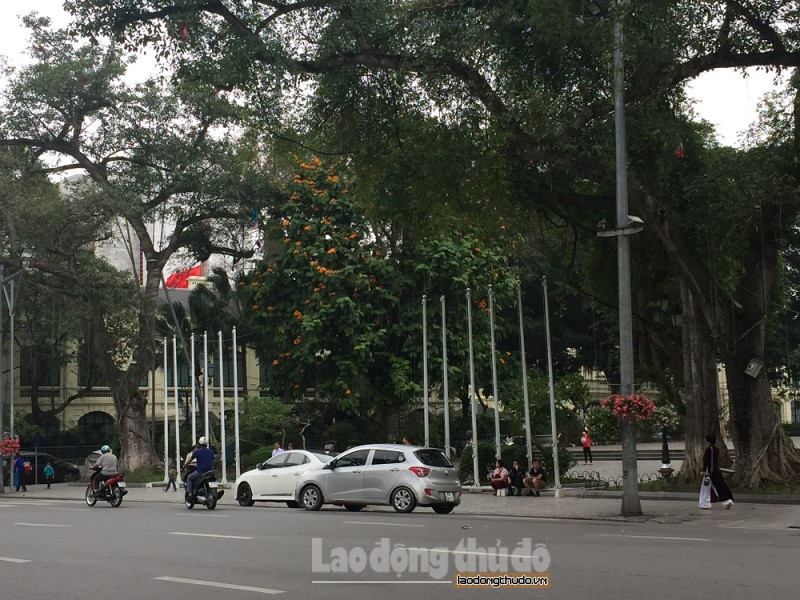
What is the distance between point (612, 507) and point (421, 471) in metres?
4.21

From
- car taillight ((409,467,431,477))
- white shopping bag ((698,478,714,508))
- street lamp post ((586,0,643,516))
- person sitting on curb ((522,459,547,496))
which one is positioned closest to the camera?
street lamp post ((586,0,643,516))

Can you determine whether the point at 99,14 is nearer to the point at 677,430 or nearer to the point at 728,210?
the point at 728,210

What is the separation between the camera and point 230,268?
1977 inches

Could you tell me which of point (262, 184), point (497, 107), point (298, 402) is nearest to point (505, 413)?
point (298, 402)

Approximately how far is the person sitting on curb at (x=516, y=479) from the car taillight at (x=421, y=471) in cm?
598

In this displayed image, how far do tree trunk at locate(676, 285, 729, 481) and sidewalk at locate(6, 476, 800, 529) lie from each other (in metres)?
1.30

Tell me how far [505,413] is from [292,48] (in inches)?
1042

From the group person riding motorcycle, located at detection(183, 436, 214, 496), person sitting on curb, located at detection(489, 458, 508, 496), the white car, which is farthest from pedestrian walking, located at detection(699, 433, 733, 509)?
person riding motorcycle, located at detection(183, 436, 214, 496)

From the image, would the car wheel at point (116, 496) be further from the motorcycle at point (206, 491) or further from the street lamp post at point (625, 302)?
the street lamp post at point (625, 302)

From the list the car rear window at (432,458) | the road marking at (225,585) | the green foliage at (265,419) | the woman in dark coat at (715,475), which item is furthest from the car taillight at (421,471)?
the green foliage at (265,419)

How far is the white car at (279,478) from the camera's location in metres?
24.8

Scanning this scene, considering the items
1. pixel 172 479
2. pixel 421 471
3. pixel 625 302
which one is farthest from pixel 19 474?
pixel 625 302

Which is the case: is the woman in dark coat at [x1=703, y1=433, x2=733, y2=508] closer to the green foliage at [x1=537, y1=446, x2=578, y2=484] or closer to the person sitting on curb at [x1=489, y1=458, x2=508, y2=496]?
the person sitting on curb at [x1=489, y1=458, x2=508, y2=496]

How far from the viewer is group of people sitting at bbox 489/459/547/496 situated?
27031mm
